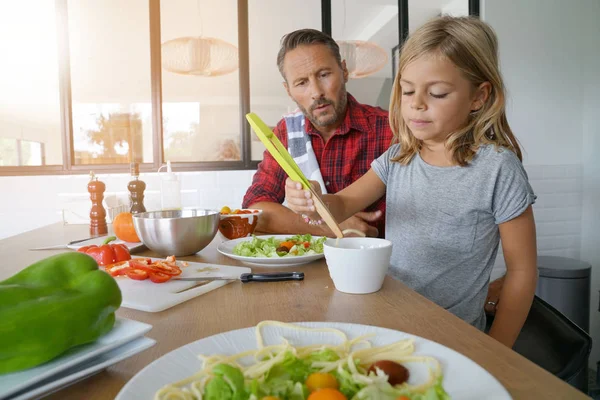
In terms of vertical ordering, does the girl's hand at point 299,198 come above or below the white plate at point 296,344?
above

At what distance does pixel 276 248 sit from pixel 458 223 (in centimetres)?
53

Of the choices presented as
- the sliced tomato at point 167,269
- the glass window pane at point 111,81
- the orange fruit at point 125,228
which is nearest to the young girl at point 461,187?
the sliced tomato at point 167,269

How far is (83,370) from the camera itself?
1.53ft

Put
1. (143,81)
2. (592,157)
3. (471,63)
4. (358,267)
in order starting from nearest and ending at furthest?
(358,267), (471,63), (592,157), (143,81)

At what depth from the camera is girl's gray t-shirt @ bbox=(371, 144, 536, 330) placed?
3.84ft

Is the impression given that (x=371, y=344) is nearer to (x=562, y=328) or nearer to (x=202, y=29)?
(x=562, y=328)

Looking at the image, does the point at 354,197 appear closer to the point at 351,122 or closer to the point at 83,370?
the point at 351,122

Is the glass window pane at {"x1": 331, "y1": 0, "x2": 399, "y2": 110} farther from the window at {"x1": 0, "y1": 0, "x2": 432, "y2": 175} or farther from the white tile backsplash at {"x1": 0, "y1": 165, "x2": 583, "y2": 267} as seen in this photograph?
the white tile backsplash at {"x1": 0, "y1": 165, "x2": 583, "y2": 267}

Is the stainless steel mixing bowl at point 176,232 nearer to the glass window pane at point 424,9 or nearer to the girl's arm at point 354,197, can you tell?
the girl's arm at point 354,197

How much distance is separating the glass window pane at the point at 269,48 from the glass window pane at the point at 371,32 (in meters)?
0.19

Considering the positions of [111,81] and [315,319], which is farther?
[111,81]

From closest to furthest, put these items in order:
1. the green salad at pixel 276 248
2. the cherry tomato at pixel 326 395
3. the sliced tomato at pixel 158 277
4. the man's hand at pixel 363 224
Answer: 1. the cherry tomato at pixel 326 395
2. the sliced tomato at pixel 158 277
3. the green salad at pixel 276 248
4. the man's hand at pixel 363 224

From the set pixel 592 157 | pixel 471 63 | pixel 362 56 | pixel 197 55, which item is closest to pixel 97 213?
pixel 471 63

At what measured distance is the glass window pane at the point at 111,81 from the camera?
3.54m
